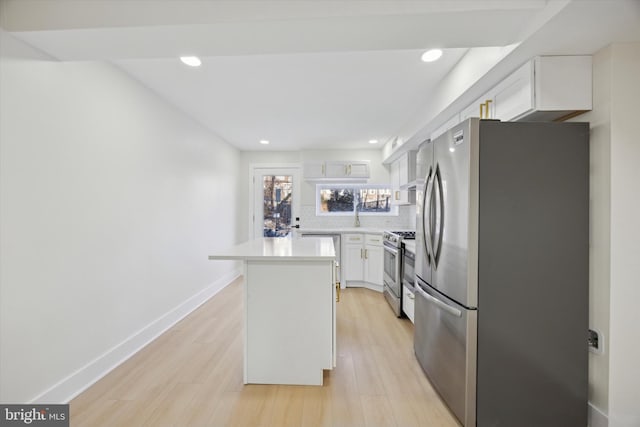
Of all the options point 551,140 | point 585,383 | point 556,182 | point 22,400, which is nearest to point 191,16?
point 551,140

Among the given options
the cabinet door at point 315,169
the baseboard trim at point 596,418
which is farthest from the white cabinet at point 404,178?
the baseboard trim at point 596,418

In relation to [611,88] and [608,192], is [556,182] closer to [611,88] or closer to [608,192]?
[608,192]

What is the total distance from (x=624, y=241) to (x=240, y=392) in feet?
8.03

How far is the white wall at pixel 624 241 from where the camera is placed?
4.61ft

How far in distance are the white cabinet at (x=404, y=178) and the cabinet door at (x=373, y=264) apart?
90 centimetres

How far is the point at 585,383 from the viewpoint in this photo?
1471 mm

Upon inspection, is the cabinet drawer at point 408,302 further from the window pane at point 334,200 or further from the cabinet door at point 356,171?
the window pane at point 334,200

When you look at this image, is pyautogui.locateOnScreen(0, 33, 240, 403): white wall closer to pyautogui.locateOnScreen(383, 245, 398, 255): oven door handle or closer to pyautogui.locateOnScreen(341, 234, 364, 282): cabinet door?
pyautogui.locateOnScreen(341, 234, 364, 282): cabinet door

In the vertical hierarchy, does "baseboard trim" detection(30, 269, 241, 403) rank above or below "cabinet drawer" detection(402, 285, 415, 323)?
below

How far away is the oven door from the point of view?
3203mm

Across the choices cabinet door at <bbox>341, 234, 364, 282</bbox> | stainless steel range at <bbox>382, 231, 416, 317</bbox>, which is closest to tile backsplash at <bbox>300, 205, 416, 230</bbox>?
cabinet door at <bbox>341, 234, 364, 282</bbox>

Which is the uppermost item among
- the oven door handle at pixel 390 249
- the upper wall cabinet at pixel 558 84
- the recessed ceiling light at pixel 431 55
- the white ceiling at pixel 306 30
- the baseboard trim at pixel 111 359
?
the recessed ceiling light at pixel 431 55

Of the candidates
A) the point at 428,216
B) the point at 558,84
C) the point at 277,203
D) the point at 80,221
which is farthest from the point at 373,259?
the point at 80,221

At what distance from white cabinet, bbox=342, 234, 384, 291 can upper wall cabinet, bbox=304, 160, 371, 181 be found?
1.10 m
